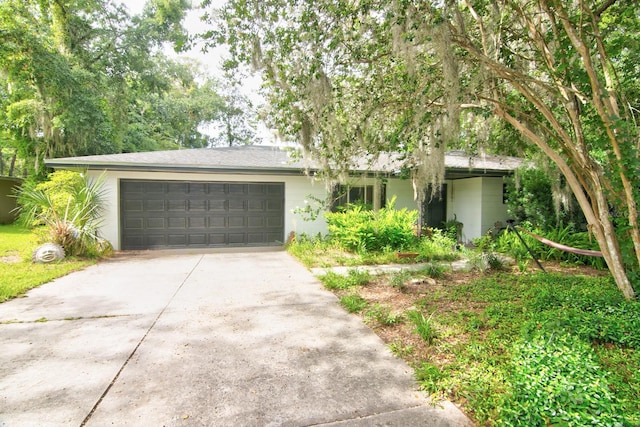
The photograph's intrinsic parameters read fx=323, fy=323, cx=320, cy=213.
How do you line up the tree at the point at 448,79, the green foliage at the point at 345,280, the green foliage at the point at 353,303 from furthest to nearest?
1. the green foliage at the point at 345,280
2. the green foliage at the point at 353,303
3. the tree at the point at 448,79

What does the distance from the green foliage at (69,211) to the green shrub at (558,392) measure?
8.00 meters

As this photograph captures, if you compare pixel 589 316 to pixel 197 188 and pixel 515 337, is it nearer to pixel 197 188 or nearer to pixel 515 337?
pixel 515 337

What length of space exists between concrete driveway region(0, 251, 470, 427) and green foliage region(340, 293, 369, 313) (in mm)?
113

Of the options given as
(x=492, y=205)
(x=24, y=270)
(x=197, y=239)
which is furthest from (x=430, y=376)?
(x=492, y=205)

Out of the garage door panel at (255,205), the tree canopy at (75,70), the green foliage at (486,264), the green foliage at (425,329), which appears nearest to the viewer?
the green foliage at (425,329)

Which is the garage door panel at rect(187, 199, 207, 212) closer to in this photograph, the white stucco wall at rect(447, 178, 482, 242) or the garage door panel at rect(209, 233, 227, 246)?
the garage door panel at rect(209, 233, 227, 246)

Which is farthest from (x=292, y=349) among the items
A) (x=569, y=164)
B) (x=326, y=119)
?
(x=569, y=164)

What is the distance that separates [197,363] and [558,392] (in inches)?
99.0

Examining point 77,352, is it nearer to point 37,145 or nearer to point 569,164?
point 569,164

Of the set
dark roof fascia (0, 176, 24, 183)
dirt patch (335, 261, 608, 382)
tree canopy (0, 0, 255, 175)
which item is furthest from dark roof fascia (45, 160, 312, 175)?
dark roof fascia (0, 176, 24, 183)

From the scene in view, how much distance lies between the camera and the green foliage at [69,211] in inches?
266

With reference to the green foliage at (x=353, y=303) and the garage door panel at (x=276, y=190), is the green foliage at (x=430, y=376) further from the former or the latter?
the garage door panel at (x=276, y=190)

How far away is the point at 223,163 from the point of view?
8445mm

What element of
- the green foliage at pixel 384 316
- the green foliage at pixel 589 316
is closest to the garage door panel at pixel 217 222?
the green foliage at pixel 384 316
